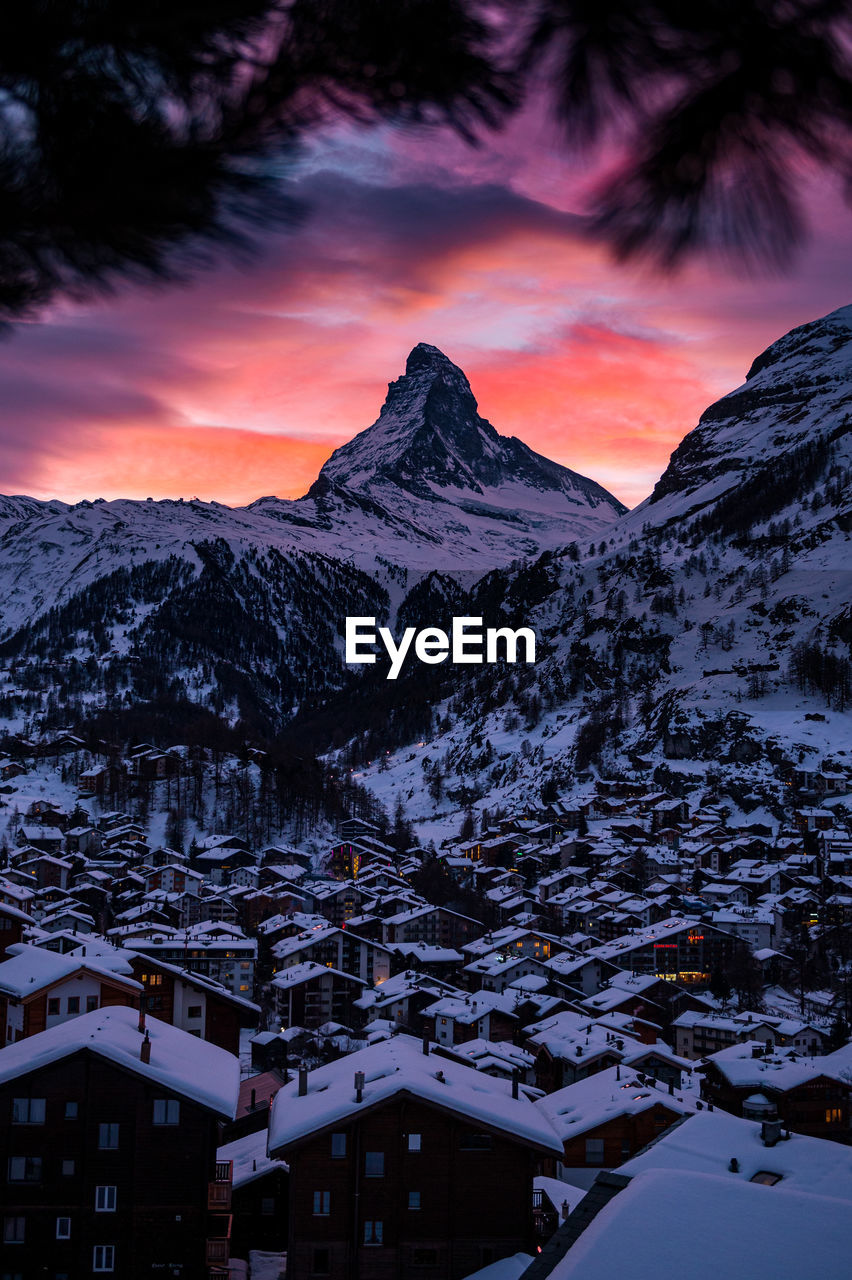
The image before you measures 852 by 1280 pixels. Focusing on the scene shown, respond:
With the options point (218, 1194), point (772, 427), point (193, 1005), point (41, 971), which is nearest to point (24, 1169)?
point (218, 1194)

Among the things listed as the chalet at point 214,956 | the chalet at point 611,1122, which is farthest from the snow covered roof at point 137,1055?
the chalet at point 214,956

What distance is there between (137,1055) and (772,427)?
15036cm

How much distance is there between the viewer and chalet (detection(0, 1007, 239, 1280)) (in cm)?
1153

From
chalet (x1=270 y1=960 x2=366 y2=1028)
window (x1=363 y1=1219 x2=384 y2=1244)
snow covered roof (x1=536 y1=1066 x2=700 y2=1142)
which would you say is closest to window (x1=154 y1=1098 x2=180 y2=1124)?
window (x1=363 y1=1219 x2=384 y2=1244)

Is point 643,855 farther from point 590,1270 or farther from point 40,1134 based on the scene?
point 590,1270

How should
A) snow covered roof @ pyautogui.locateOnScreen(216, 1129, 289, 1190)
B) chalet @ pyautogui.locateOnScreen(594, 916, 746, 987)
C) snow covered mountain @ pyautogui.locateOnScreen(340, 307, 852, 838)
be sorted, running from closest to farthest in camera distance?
snow covered roof @ pyautogui.locateOnScreen(216, 1129, 289, 1190) < chalet @ pyautogui.locateOnScreen(594, 916, 746, 987) < snow covered mountain @ pyautogui.locateOnScreen(340, 307, 852, 838)

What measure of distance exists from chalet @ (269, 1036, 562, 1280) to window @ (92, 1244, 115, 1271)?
195 cm

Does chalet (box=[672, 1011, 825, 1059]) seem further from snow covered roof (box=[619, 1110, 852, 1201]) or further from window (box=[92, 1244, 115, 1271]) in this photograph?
window (box=[92, 1244, 115, 1271])

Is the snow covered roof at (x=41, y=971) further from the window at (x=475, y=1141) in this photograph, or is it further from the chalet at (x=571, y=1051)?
the chalet at (x=571, y=1051)

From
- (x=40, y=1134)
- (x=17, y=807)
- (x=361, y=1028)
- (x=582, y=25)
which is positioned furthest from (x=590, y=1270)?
(x=17, y=807)

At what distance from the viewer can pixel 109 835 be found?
57469 millimetres

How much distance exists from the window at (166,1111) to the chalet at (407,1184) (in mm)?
1108

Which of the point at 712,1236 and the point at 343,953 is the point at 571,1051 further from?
the point at 712,1236

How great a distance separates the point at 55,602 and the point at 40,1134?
183186mm
